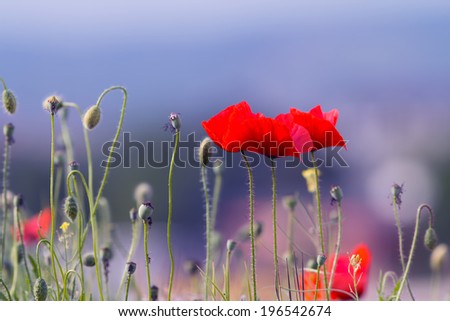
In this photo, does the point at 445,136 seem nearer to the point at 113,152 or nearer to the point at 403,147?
the point at 403,147

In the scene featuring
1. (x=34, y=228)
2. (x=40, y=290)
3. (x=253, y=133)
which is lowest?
(x=40, y=290)

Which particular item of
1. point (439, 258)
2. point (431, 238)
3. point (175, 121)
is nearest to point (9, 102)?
point (175, 121)

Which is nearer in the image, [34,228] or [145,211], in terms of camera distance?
[145,211]

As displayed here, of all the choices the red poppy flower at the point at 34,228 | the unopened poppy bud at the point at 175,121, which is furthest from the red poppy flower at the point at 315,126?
the red poppy flower at the point at 34,228

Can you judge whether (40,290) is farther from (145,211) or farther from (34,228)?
(34,228)

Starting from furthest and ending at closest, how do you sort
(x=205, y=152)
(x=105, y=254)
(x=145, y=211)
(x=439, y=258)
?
(x=439, y=258) < (x=105, y=254) < (x=205, y=152) < (x=145, y=211)

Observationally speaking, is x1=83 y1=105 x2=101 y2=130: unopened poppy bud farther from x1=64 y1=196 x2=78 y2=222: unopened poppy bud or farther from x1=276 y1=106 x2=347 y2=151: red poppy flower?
x1=276 y1=106 x2=347 y2=151: red poppy flower
